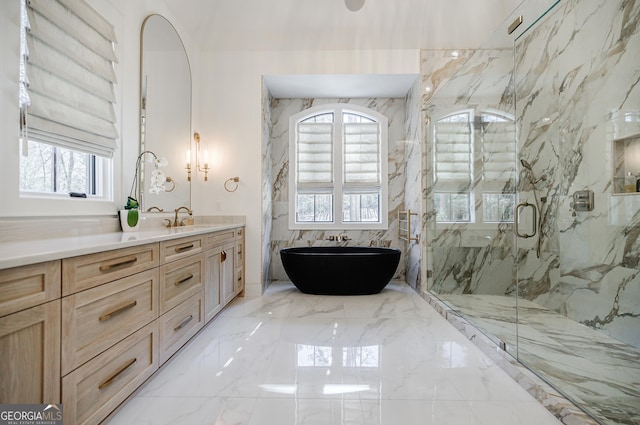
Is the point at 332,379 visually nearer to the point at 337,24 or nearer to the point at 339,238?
the point at 339,238

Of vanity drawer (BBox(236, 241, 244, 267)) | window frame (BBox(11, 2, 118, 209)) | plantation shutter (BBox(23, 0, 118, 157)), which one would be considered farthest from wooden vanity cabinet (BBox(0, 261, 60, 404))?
vanity drawer (BBox(236, 241, 244, 267))

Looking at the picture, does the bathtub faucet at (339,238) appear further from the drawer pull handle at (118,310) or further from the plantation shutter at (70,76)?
the drawer pull handle at (118,310)

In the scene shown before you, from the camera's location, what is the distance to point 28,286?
3.84 feet

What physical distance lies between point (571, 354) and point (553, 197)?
55.6 inches

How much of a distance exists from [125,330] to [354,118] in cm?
428

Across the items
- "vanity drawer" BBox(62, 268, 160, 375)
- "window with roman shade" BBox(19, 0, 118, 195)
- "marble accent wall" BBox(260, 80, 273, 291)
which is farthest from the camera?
"marble accent wall" BBox(260, 80, 273, 291)

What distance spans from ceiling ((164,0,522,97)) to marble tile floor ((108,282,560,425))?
2.96 meters

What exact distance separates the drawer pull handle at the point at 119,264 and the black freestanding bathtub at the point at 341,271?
100 inches

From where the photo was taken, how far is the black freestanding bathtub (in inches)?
165

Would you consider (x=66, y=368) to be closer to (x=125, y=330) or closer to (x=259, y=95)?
(x=125, y=330)

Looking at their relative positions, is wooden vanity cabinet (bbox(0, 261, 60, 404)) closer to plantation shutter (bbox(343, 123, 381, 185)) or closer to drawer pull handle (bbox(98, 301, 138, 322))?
drawer pull handle (bbox(98, 301, 138, 322))

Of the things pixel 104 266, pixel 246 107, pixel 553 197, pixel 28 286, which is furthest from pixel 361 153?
pixel 28 286

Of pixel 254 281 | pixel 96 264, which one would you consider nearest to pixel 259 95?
pixel 254 281

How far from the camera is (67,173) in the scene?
2.29m
